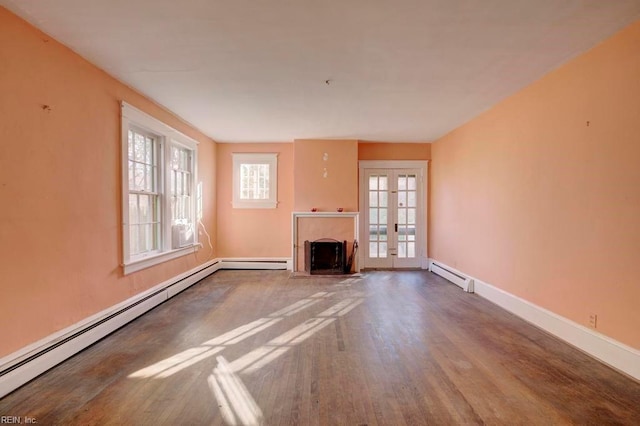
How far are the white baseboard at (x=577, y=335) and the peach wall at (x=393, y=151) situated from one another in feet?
11.2

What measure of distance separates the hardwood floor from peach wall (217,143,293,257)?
282cm

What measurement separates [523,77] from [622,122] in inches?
45.0

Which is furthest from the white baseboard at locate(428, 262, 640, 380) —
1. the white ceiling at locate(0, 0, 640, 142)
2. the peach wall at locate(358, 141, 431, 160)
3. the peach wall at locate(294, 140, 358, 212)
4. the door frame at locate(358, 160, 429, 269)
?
the peach wall at locate(358, 141, 431, 160)

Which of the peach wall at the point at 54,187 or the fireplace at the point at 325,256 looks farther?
the fireplace at the point at 325,256

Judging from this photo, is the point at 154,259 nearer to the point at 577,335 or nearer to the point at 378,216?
the point at 378,216

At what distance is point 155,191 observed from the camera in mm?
4457

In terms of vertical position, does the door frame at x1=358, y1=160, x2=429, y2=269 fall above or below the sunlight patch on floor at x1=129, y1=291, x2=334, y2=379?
above

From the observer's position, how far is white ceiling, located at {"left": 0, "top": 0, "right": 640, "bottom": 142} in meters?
2.24

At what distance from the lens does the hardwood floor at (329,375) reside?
1986mm

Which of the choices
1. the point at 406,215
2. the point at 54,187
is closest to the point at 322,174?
the point at 406,215

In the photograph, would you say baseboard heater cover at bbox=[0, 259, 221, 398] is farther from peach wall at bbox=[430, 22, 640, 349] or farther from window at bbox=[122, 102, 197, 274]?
peach wall at bbox=[430, 22, 640, 349]

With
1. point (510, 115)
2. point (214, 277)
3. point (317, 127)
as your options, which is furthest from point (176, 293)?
point (510, 115)

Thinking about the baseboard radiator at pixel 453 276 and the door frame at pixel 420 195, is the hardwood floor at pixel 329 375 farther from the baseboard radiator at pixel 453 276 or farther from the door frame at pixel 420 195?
the door frame at pixel 420 195

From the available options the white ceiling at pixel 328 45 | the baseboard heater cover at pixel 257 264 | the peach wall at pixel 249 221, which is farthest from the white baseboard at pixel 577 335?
the peach wall at pixel 249 221
